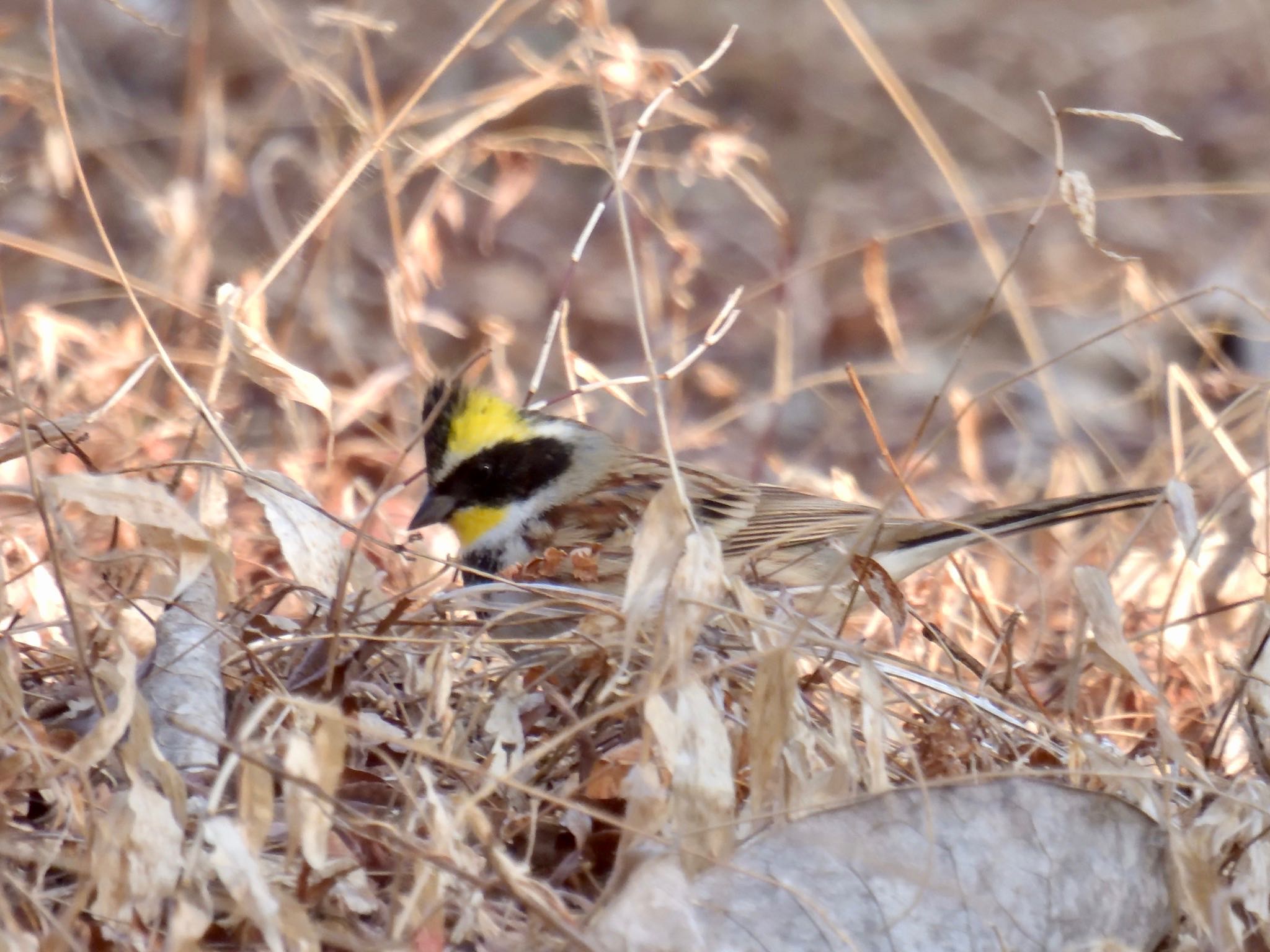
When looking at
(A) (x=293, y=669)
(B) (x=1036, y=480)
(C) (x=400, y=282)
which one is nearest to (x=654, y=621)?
(A) (x=293, y=669)

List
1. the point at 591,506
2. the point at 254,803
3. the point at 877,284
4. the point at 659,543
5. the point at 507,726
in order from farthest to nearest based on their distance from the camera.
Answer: the point at 591,506, the point at 877,284, the point at 507,726, the point at 659,543, the point at 254,803

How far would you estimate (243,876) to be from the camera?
1.80 meters

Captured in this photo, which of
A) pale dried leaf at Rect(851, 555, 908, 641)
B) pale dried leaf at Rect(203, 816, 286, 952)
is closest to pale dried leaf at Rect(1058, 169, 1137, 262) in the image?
pale dried leaf at Rect(851, 555, 908, 641)

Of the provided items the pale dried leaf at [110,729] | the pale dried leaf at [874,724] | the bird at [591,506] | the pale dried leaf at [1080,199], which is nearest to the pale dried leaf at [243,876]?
the pale dried leaf at [110,729]

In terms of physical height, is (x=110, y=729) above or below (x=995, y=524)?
above

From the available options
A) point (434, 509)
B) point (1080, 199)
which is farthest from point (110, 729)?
point (434, 509)

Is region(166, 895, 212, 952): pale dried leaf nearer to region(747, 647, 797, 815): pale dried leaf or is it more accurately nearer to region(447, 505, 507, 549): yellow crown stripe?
region(747, 647, 797, 815): pale dried leaf

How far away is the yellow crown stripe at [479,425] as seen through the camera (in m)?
4.12

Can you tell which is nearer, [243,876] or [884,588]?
[243,876]

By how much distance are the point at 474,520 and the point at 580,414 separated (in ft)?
1.66

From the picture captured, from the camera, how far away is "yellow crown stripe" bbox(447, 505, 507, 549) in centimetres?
424

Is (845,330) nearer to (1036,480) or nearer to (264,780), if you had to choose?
(1036,480)

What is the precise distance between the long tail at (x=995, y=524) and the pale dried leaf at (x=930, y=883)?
1.32m

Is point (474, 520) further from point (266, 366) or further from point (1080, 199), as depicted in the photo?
point (1080, 199)
